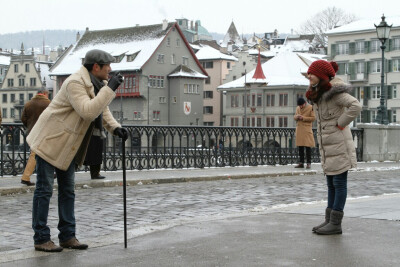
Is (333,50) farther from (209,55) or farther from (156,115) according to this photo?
(156,115)

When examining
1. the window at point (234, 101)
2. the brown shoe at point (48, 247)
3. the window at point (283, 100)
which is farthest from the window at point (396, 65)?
the brown shoe at point (48, 247)

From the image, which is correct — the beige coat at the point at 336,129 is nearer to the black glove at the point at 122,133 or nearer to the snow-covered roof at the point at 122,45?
the black glove at the point at 122,133

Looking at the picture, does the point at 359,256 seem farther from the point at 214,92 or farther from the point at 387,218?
the point at 214,92

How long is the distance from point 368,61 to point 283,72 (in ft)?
34.1

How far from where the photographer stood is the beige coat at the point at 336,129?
6.89m

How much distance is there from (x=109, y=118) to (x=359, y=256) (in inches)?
104

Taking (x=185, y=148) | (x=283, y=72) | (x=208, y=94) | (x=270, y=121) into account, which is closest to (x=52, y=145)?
(x=185, y=148)

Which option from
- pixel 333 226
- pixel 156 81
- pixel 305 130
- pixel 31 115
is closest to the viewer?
pixel 333 226

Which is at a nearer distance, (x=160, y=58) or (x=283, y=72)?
(x=160, y=58)

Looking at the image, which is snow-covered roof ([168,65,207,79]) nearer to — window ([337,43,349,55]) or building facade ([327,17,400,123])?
building facade ([327,17,400,123])

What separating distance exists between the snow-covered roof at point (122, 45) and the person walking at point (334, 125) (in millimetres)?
75705

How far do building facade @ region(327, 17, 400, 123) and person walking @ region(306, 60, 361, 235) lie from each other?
244 feet

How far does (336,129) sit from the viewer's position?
6.96m

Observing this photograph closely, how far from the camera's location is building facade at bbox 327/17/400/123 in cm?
7912
